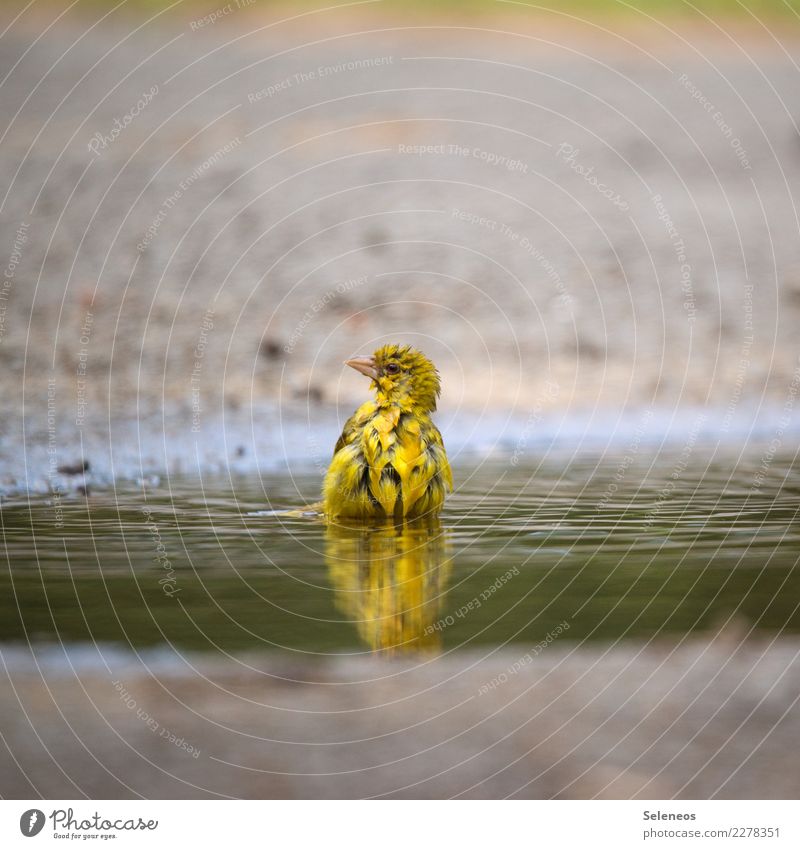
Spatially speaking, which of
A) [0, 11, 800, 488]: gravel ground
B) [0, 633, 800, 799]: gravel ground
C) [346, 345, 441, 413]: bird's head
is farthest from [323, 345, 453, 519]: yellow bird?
[0, 11, 800, 488]: gravel ground

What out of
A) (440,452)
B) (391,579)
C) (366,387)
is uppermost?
(366,387)

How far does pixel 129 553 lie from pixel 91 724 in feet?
6.68

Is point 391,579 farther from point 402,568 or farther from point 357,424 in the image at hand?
point 357,424

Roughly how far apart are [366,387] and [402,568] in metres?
4.62

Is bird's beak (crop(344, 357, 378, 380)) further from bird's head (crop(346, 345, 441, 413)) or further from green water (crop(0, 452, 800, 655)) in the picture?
green water (crop(0, 452, 800, 655))

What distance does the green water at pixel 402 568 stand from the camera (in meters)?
4.42

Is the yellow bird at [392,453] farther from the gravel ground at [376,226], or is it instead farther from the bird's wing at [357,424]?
the gravel ground at [376,226]

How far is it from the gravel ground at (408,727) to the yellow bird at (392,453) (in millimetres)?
1905

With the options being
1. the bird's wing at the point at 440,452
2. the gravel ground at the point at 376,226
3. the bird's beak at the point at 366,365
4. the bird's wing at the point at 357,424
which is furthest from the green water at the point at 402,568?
the gravel ground at the point at 376,226

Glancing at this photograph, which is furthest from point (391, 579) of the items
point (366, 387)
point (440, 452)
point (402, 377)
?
point (366, 387)

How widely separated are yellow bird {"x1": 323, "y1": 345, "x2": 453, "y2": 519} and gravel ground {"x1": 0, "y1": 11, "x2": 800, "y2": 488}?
2.23 m

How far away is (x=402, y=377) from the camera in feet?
20.3

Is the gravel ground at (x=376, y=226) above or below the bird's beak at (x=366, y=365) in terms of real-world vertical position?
above

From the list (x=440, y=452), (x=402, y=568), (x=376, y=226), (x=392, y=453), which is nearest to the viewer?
(x=402, y=568)
